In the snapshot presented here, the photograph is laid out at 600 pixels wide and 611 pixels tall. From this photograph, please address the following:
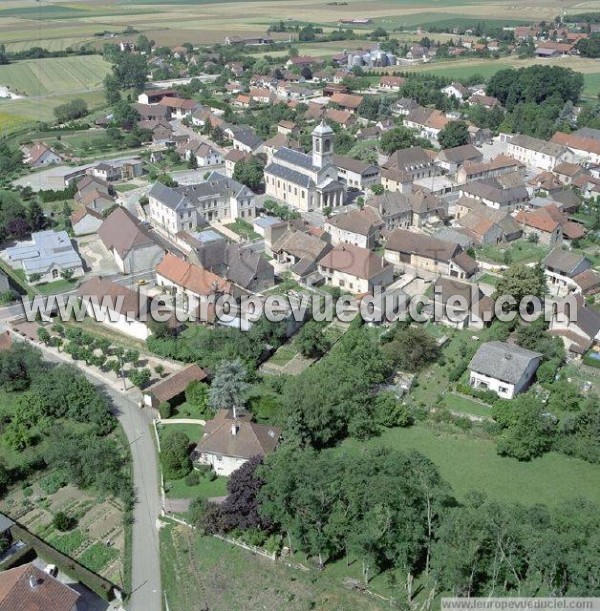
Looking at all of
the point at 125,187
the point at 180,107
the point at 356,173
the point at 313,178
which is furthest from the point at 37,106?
the point at 313,178

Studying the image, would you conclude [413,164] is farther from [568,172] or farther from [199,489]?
[199,489]

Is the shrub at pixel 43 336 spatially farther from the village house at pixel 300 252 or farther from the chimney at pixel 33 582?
the chimney at pixel 33 582

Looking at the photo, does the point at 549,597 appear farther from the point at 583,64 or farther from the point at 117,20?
the point at 117,20

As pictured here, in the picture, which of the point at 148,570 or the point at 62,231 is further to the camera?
the point at 62,231

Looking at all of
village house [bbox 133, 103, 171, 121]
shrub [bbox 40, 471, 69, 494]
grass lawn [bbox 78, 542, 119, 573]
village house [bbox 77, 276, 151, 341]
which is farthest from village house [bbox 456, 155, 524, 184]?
grass lawn [bbox 78, 542, 119, 573]

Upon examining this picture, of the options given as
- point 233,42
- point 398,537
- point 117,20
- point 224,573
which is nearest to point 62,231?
point 224,573

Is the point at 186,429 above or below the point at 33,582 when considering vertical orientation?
below
